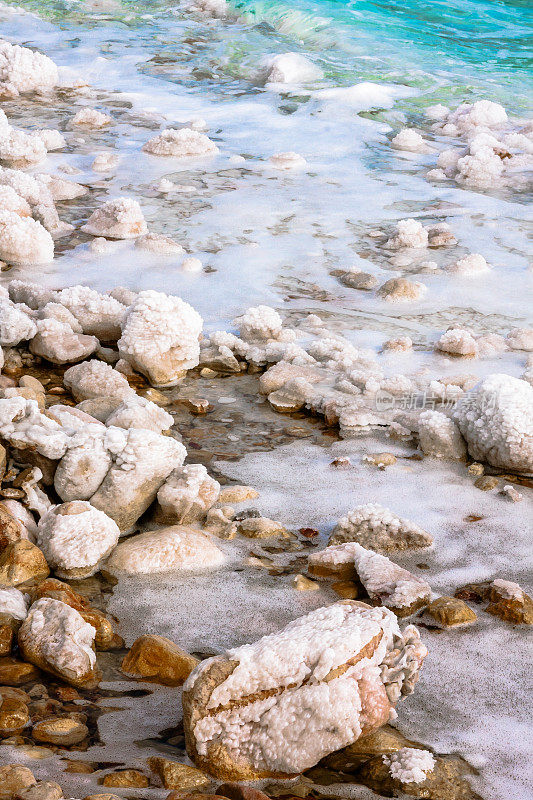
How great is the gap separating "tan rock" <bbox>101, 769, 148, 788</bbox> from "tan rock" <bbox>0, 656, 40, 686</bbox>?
320 millimetres

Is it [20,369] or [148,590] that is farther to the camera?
[20,369]

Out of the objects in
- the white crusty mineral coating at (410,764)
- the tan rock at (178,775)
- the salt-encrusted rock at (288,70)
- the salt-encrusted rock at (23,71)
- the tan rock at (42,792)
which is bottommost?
the tan rock at (178,775)

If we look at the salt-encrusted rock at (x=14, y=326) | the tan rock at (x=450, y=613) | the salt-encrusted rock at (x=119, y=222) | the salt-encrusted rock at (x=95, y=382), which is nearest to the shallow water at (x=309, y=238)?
the tan rock at (x=450, y=613)

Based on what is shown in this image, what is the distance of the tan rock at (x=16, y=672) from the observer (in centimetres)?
158

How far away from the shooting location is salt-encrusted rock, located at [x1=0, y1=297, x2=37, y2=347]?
9.66 ft

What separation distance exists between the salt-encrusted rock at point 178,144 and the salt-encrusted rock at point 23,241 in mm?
2002

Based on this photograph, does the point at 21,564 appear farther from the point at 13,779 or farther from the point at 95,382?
the point at 95,382

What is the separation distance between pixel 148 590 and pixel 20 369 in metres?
1.37

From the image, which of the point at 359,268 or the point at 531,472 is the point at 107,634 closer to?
the point at 531,472

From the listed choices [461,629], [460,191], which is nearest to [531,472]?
[461,629]

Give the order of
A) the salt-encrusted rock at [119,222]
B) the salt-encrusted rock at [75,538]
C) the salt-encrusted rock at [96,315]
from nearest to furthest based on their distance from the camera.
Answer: the salt-encrusted rock at [75,538], the salt-encrusted rock at [96,315], the salt-encrusted rock at [119,222]

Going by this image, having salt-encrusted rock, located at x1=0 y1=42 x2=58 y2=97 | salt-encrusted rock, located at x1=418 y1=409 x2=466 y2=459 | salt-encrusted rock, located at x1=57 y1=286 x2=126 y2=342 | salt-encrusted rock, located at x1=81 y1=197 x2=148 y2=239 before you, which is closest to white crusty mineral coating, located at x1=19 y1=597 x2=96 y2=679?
salt-encrusted rock, located at x1=418 y1=409 x2=466 y2=459

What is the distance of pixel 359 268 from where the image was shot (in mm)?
4223

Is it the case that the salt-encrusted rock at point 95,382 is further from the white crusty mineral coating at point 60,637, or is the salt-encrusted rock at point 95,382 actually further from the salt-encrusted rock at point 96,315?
the white crusty mineral coating at point 60,637
